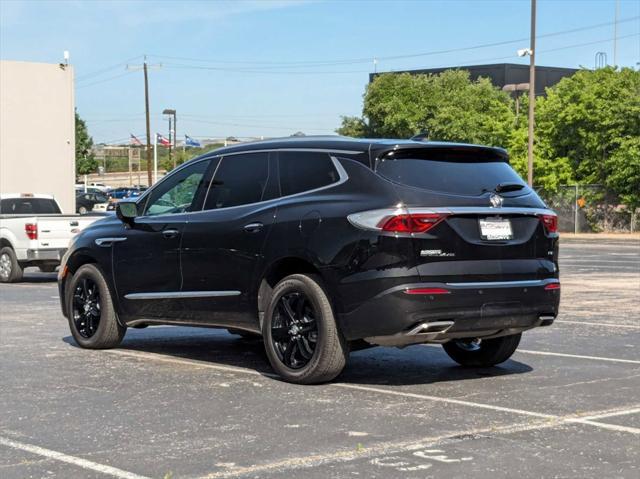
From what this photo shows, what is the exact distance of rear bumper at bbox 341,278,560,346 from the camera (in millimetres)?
7559

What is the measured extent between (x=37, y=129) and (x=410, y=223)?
76.7ft

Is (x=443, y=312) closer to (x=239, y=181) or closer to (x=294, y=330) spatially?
(x=294, y=330)

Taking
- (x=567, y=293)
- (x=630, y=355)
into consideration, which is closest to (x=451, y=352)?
(x=630, y=355)

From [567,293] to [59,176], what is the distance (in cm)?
1751

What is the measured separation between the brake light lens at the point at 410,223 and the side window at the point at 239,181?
4.85 feet

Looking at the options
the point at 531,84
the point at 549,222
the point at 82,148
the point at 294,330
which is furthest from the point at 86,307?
the point at 82,148

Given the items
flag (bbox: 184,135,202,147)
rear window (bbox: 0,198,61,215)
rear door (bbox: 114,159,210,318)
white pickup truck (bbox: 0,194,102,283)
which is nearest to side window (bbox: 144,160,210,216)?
rear door (bbox: 114,159,210,318)

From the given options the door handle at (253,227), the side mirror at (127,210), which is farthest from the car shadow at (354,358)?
the side mirror at (127,210)

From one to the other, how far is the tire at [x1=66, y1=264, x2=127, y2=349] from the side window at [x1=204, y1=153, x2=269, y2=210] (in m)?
1.56

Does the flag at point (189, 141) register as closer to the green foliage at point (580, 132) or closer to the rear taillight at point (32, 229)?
the green foliage at point (580, 132)

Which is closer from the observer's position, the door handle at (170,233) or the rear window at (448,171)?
the rear window at (448,171)

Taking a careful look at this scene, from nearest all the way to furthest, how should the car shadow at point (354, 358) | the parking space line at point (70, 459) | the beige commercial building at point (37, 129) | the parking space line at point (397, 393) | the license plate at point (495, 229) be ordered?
the parking space line at point (70, 459) → the parking space line at point (397, 393) → the license plate at point (495, 229) → the car shadow at point (354, 358) → the beige commercial building at point (37, 129)

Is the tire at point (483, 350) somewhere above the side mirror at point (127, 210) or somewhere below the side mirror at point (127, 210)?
below

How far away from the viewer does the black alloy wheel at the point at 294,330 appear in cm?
811
